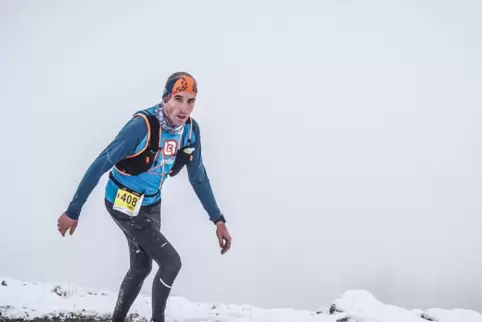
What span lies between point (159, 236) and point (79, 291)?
4247 mm

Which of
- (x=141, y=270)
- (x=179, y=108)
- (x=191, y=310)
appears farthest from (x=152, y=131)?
(x=191, y=310)

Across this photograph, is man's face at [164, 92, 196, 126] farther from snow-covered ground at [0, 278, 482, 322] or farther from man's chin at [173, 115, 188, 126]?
snow-covered ground at [0, 278, 482, 322]

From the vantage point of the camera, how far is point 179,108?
4688 mm

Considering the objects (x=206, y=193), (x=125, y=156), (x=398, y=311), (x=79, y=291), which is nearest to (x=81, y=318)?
(x=79, y=291)

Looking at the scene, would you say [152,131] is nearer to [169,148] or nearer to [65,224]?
[169,148]

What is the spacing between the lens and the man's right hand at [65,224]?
4.27 m

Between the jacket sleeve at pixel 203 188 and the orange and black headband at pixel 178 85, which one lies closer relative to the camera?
the orange and black headband at pixel 178 85

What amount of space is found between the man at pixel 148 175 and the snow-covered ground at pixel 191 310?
2211mm

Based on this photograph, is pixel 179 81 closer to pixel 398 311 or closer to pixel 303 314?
pixel 303 314

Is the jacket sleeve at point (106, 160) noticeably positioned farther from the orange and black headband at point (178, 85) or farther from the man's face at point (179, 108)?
the orange and black headband at point (178, 85)

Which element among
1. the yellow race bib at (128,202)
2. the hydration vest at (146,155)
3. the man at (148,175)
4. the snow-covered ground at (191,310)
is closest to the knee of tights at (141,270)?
the man at (148,175)

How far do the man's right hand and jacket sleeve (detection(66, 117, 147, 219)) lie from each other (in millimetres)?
53

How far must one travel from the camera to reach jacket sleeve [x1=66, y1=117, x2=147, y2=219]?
437 cm

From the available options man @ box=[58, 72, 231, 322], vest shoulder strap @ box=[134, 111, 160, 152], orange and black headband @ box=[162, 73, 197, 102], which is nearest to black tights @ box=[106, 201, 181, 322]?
man @ box=[58, 72, 231, 322]
